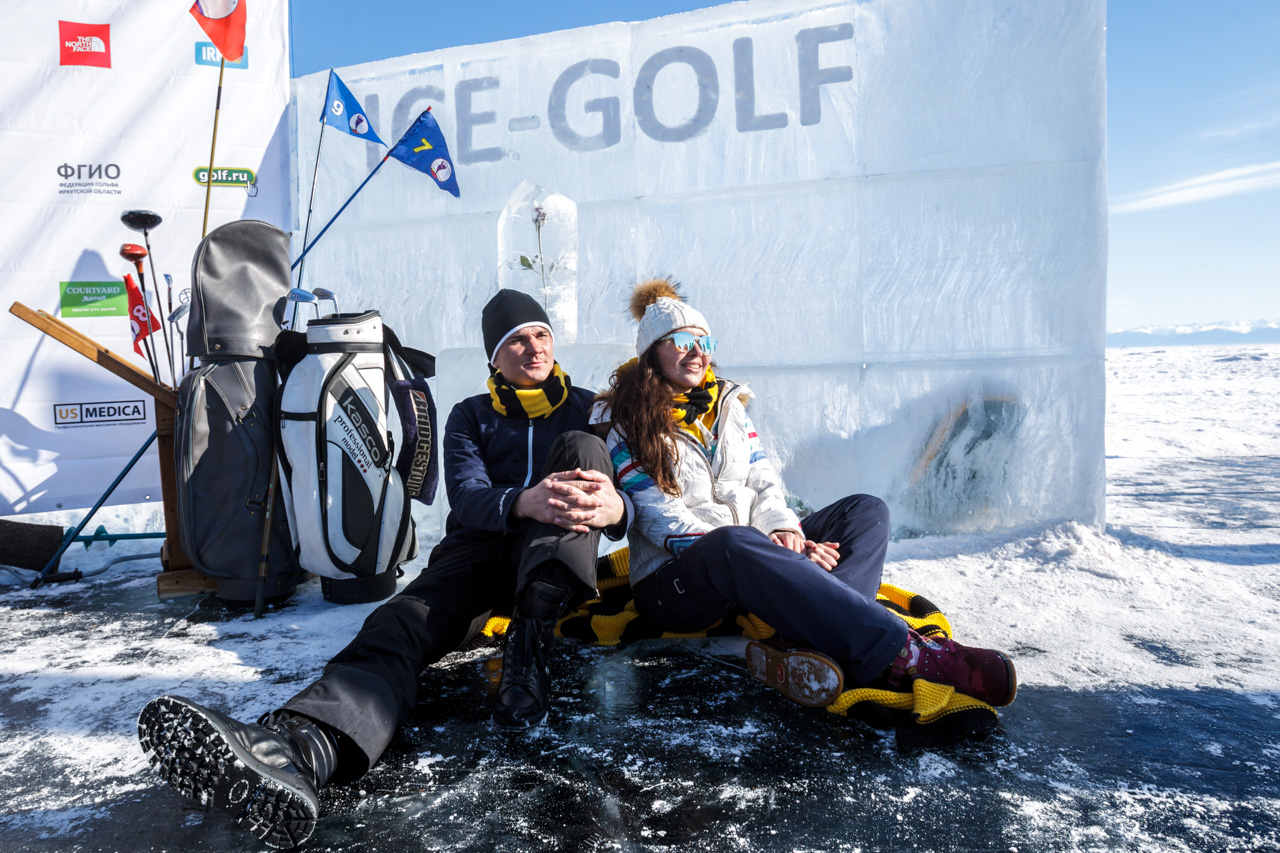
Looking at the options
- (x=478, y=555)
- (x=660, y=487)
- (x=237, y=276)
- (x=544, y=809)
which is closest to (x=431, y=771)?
(x=544, y=809)

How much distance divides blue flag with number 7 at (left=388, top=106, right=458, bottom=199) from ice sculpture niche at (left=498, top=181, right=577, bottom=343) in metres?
0.40

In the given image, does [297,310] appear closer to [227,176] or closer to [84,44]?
[227,176]

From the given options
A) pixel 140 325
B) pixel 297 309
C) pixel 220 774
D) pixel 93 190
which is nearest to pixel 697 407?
pixel 220 774

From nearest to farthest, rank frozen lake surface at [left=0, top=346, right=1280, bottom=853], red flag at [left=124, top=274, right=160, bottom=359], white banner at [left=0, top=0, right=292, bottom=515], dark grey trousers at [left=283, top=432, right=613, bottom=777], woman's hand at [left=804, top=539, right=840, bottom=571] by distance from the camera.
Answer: frozen lake surface at [left=0, top=346, right=1280, bottom=853], dark grey trousers at [left=283, top=432, right=613, bottom=777], woman's hand at [left=804, top=539, right=840, bottom=571], red flag at [left=124, top=274, right=160, bottom=359], white banner at [left=0, top=0, right=292, bottom=515]

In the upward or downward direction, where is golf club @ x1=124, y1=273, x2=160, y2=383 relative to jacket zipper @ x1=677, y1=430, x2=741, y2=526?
upward

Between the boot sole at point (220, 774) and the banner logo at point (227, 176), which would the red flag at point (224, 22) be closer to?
the banner logo at point (227, 176)

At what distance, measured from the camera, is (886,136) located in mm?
3375

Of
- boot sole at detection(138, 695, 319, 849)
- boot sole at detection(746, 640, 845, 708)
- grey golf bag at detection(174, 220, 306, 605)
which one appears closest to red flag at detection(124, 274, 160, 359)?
grey golf bag at detection(174, 220, 306, 605)

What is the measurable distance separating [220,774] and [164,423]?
2.24 m

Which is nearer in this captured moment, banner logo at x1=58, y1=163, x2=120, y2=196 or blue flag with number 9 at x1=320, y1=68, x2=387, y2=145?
banner logo at x1=58, y1=163, x2=120, y2=196

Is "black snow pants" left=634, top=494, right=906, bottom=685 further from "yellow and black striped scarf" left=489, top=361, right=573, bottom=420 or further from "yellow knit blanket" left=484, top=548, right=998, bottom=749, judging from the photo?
"yellow and black striped scarf" left=489, top=361, right=573, bottom=420

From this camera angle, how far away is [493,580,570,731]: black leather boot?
5.39 feet

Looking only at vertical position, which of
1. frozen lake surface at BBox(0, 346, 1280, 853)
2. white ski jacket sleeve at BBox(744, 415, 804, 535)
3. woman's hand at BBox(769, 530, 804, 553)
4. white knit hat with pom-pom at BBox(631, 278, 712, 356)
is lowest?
frozen lake surface at BBox(0, 346, 1280, 853)

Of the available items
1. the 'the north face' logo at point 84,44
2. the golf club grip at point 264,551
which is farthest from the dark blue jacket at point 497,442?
the 'the north face' logo at point 84,44
